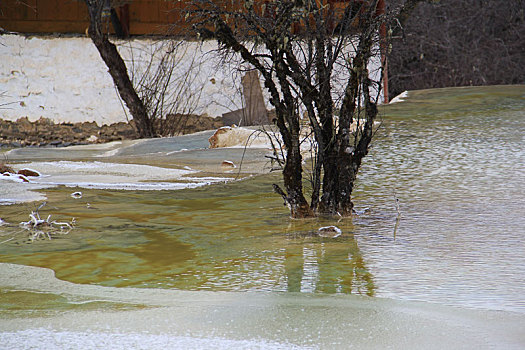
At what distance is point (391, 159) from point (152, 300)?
377 cm

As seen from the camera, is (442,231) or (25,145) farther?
(25,145)

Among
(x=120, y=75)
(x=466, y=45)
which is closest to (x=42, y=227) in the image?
(x=120, y=75)

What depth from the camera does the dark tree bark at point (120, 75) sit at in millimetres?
8750

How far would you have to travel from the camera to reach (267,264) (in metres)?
3.23

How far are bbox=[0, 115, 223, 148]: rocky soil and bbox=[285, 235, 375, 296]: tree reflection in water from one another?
19.8 feet

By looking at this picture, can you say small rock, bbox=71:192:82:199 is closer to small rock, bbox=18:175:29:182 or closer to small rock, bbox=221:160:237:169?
small rock, bbox=18:175:29:182

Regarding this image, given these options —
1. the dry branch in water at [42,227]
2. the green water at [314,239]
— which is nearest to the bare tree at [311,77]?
the green water at [314,239]

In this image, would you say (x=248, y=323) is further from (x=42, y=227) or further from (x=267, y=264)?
(x=42, y=227)

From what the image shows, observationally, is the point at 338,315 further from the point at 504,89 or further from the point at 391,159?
the point at 504,89

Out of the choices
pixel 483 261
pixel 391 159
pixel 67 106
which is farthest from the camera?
pixel 67 106

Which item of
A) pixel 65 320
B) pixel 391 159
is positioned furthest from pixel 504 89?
pixel 65 320

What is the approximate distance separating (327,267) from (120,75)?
6243 mm

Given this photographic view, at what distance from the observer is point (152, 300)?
2.72m

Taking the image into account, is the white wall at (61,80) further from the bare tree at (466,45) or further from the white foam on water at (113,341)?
the white foam on water at (113,341)
